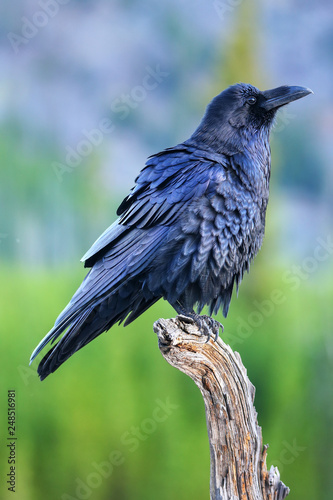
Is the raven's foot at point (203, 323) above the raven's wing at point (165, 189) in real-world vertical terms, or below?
below

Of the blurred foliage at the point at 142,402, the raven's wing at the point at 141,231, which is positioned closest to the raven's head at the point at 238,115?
the raven's wing at the point at 141,231

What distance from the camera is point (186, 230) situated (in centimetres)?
207

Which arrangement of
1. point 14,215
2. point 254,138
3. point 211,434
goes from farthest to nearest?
point 14,215 < point 254,138 < point 211,434

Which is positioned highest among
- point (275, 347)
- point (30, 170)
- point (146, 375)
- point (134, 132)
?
point (134, 132)

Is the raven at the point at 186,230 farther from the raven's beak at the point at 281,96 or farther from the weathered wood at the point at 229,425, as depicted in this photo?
the weathered wood at the point at 229,425

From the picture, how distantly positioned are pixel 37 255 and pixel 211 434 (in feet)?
4.94

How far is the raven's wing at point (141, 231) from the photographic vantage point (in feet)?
6.92

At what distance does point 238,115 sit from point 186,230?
1.86ft

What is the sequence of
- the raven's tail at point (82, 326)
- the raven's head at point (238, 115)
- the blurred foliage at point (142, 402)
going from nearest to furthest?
the raven's tail at point (82, 326)
the raven's head at point (238, 115)
the blurred foliage at point (142, 402)

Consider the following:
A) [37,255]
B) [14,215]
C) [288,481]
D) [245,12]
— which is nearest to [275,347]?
[288,481]

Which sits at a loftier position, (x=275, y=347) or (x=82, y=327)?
(x=275, y=347)

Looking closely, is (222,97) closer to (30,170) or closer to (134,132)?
(134,132)

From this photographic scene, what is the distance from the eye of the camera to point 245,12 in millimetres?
3277

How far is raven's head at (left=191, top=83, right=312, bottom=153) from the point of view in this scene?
226cm
